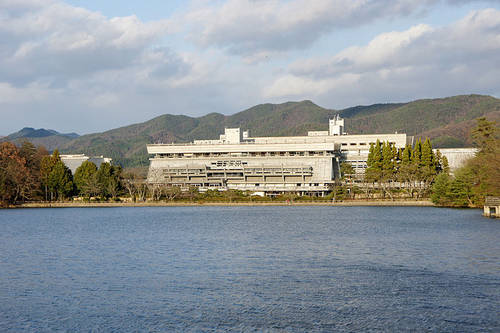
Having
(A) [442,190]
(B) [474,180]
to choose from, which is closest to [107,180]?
(A) [442,190]

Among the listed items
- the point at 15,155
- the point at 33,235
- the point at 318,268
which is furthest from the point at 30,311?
the point at 15,155

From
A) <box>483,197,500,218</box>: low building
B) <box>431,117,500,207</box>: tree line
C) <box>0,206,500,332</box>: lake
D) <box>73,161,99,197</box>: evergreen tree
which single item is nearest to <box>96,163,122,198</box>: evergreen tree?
<box>73,161,99,197</box>: evergreen tree

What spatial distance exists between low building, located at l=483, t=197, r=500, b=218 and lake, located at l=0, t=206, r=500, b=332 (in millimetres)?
13881

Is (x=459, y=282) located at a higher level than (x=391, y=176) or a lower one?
lower

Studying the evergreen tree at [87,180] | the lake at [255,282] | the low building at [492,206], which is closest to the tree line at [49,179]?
the evergreen tree at [87,180]

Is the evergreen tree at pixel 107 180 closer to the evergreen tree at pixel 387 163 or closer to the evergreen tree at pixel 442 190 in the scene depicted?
the evergreen tree at pixel 387 163

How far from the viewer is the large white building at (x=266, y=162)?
111125 mm

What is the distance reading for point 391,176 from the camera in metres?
89.6

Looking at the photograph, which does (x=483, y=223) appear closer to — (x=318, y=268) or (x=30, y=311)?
(x=318, y=268)

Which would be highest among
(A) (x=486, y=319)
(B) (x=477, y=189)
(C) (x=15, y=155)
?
(C) (x=15, y=155)

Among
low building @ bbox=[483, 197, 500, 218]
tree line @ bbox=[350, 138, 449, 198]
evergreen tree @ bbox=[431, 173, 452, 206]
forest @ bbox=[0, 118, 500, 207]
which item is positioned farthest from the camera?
forest @ bbox=[0, 118, 500, 207]

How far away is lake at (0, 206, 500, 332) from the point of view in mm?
19016

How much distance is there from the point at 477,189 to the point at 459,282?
47045 millimetres

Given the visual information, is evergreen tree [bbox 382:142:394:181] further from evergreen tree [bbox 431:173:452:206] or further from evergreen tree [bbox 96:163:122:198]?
evergreen tree [bbox 96:163:122:198]
